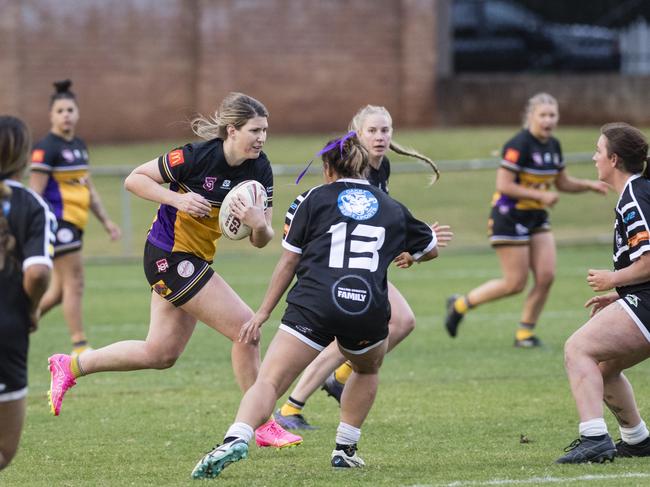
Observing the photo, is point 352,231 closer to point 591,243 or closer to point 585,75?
point 591,243

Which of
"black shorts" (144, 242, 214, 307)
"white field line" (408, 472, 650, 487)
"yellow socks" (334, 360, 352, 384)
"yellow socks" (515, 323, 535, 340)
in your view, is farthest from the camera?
"yellow socks" (515, 323, 535, 340)

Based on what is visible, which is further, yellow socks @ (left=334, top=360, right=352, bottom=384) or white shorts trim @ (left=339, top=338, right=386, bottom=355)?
yellow socks @ (left=334, top=360, right=352, bottom=384)

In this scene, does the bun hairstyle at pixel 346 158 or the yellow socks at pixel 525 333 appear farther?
the yellow socks at pixel 525 333

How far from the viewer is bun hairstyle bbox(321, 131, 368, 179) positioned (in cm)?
592

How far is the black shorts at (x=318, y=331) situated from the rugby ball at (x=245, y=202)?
75cm

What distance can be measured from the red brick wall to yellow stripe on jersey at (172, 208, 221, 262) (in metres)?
20.6

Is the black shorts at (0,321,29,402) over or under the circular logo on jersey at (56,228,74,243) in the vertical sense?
over

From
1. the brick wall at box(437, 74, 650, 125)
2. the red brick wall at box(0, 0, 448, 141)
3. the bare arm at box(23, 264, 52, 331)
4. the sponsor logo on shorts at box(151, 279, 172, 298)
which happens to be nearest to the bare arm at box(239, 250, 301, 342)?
the sponsor logo on shorts at box(151, 279, 172, 298)

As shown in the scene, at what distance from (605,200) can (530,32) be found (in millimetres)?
8245

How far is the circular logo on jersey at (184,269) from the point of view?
6676 millimetres

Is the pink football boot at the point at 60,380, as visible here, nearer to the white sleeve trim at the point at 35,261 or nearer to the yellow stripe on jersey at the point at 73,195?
the white sleeve trim at the point at 35,261

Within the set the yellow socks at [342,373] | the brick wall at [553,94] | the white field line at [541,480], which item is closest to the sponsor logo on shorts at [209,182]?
the yellow socks at [342,373]

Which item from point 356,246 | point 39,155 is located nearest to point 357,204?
point 356,246

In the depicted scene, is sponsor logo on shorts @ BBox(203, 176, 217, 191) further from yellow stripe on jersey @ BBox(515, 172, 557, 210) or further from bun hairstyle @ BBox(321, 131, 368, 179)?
yellow stripe on jersey @ BBox(515, 172, 557, 210)
